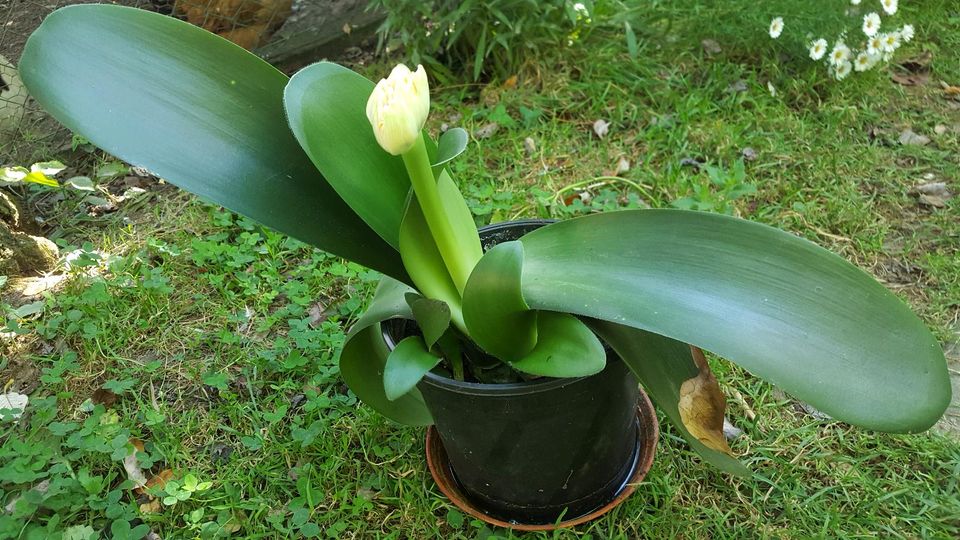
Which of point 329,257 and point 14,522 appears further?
point 329,257

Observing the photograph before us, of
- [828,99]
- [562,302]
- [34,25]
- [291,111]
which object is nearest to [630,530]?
[562,302]

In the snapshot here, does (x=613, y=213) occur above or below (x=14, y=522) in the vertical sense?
above

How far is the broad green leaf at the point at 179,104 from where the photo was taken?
0.95m

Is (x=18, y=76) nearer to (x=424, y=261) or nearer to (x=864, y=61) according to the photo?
(x=424, y=261)

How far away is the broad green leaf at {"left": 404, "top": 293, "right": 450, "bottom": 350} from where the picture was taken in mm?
959

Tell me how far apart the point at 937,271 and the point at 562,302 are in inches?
46.8

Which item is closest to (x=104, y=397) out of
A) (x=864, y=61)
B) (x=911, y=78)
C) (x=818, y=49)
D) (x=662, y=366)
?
(x=662, y=366)

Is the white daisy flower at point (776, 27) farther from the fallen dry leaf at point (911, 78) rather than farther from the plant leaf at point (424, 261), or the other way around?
the plant leaf at point (424, 261)

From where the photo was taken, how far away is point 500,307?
0.94 m

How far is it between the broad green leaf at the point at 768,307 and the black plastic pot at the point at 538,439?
16 cm

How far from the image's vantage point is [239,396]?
5.12 ft

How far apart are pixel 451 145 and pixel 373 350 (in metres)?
0.39

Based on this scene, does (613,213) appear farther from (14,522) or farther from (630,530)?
(14,522)

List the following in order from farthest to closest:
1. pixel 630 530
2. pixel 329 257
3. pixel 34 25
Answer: pixel 34 25 → pixel 329 257 → pixel 630 530
